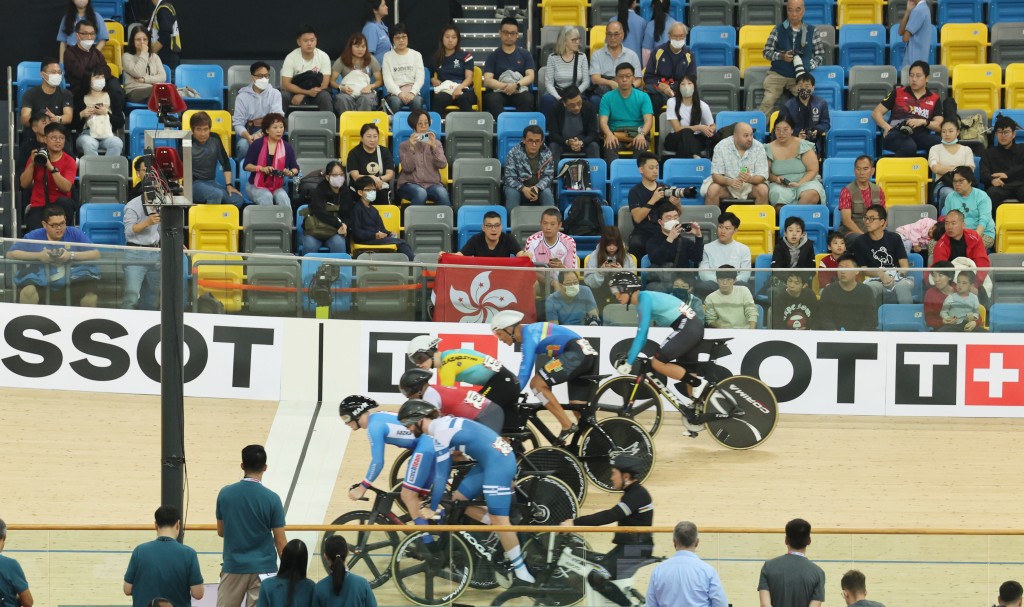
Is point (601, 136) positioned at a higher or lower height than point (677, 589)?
higher

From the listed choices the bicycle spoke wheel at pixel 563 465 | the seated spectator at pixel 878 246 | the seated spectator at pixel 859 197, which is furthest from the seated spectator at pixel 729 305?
the seated spectator at pixel 859 197

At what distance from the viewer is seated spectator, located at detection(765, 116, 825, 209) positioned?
16531 millimetres

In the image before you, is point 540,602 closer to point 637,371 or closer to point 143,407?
point 637,371

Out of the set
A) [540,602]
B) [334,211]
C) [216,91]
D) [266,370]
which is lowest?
[540,602]

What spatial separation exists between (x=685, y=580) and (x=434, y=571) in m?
1.74

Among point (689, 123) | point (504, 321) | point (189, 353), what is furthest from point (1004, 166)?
point (189, 353)

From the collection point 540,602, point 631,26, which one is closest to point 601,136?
point 631,26

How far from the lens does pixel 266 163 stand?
16.3m

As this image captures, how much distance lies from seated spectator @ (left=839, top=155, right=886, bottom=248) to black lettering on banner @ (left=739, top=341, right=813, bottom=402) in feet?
7.77

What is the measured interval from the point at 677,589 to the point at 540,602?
1.25 meters

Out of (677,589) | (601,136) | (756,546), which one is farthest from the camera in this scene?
(601,136)

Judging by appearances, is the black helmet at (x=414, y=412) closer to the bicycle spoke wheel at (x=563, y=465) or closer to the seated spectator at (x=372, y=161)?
the bicycle spoke wheel at (x=563, y=465)

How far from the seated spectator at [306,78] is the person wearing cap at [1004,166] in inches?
259

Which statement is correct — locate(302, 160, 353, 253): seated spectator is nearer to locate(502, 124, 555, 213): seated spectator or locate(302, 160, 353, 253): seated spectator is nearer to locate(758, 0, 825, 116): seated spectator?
locate(502, 124, 555, 213): seated spectator
